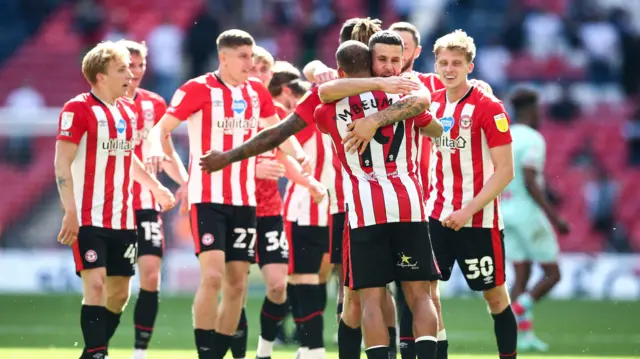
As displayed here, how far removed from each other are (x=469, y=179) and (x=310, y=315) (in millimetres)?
2034

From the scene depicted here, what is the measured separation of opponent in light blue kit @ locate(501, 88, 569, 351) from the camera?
10.5 meters

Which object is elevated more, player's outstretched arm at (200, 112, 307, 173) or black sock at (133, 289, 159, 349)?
player's outstretched arm at (200, 112, 307, 173)

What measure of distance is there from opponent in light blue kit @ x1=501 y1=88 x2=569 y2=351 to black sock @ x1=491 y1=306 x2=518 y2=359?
9.84 feet

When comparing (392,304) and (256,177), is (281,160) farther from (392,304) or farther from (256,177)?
(392,304)

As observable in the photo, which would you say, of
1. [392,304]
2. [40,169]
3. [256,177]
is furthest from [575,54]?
[392,304]

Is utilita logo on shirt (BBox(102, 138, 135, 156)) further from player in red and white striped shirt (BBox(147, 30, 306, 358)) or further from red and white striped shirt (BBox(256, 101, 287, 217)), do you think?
red and white striped shirt (BBox(256, 101, 287, 217))

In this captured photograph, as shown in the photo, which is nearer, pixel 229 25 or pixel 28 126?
pixel 28 126

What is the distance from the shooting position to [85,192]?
742cm

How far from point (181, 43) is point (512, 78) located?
593cm

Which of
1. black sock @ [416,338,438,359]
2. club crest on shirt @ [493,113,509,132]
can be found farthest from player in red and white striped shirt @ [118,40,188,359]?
black sock @ [416,338,438,359]

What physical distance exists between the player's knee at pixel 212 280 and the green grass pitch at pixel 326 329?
1.92m

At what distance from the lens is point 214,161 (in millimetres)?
6539

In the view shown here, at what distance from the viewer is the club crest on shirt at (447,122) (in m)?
7.21

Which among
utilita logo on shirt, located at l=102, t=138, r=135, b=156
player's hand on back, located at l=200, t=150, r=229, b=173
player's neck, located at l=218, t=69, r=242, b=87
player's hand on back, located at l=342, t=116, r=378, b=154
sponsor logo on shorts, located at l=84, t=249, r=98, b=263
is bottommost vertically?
sponsor logo on shorts, located at l=84, t=249, r=98, b=263
